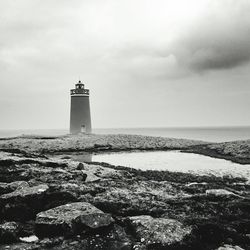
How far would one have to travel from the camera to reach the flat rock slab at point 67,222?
6.90 metres

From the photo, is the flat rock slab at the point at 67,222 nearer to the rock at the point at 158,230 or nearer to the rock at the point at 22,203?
the rock at the point at 158,230

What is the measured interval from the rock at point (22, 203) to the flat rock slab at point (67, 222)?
1076 mm

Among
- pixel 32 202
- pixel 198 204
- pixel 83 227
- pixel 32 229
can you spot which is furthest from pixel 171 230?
pixel 32 202

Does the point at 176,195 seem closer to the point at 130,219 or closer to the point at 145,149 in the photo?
the point at 130,219

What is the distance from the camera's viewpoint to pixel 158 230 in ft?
23.3

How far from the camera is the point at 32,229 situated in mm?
7621

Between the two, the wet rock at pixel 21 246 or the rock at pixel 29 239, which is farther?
the rock at pixel 29 239

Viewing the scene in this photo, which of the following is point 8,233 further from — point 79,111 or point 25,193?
point 79,111

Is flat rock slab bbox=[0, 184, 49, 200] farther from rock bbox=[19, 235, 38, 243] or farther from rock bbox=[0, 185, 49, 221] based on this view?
rock bbox=[19, 235, 38, 243]

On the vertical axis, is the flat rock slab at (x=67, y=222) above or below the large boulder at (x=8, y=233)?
above

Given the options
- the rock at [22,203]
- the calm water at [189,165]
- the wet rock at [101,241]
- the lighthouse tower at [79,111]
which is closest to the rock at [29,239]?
the wet rock at [101,241]

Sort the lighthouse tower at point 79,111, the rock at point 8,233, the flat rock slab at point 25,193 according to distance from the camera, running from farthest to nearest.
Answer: the lighthouse tower at point 79,111, the flat rock slab at point 25,193, the rock at point 8,233

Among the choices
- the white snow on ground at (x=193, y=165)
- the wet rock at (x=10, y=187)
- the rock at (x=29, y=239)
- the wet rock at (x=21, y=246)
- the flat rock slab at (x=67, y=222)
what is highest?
the wet rock at (x=10, y=187)

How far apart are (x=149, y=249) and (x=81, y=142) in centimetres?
3714
